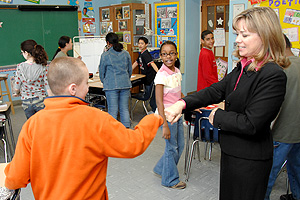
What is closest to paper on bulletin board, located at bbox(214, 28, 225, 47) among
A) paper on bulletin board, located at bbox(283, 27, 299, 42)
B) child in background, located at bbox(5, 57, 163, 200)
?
paper on bulletin board, located at bbox(283, 27, 299, 42)

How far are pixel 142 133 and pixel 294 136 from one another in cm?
149

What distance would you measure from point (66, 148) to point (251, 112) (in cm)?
89

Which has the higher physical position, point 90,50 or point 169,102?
point 90,50

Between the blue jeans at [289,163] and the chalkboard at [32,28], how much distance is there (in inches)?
240

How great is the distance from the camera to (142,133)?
1.50 m

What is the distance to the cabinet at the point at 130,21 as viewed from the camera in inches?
292

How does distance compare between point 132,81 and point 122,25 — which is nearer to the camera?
point 132,81

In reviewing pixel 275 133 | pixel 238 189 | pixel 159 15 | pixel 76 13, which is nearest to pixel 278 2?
pixel 275 133

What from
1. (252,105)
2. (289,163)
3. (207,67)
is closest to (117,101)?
(207,67)

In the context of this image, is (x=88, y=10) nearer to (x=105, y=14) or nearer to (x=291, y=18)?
(x=105, y=14)

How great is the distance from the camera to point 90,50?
6258 mm

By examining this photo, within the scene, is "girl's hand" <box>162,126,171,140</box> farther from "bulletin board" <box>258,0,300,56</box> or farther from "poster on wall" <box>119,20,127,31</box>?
"poster on wall" <box>119,20,127,31</box>

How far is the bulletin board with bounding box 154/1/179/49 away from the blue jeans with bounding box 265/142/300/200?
4913mm

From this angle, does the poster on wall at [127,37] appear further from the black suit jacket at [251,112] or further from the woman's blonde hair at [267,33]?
the woman's blonde hair at [267,33]
